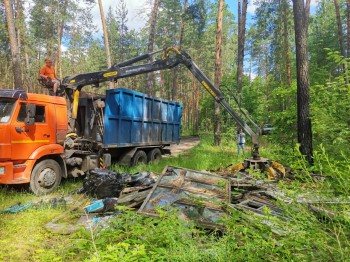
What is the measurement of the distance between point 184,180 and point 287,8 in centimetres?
2125

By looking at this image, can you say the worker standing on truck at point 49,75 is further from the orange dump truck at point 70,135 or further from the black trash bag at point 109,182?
the black trash bag at point 109,182

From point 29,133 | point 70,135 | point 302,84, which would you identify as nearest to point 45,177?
point 29,133

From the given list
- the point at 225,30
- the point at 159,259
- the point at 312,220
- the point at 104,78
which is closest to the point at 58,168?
the point at 104,78

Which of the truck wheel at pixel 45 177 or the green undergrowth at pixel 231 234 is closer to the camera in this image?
the green undergrowth at pixel 231 234

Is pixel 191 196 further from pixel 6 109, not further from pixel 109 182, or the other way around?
pixel 6 109

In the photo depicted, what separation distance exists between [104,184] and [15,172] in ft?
6.74

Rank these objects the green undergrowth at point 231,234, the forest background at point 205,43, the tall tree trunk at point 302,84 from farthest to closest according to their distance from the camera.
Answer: the forest background at point 205,43 < the tall tree trunk at point 302,84 < the green undergrowth at point 231,234

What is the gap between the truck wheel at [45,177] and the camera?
6312 mm

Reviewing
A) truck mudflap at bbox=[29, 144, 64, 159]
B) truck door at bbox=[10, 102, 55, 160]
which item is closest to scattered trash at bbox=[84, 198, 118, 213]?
truck mudflap at bbox=[29, 144, 64, 159]

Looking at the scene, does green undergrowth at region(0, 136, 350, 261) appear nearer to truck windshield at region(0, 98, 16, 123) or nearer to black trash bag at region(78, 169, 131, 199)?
black trash bag at region(78, 169, 131, 199)

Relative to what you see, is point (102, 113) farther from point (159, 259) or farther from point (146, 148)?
point (159, 259)

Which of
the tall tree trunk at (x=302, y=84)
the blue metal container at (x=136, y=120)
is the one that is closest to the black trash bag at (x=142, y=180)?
the blue metal container at (x=136, y=120)

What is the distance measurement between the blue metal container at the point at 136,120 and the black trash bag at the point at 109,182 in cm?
220

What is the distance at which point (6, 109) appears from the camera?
20.1 ft
